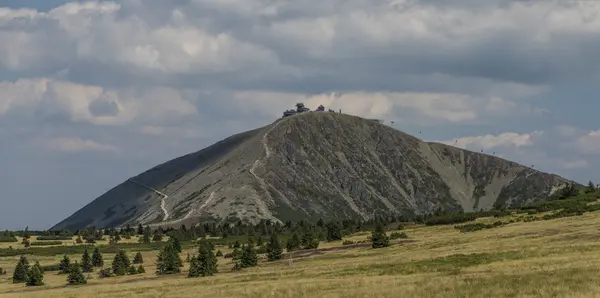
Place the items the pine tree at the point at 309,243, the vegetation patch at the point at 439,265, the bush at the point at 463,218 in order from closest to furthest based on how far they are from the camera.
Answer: the vegetation patch at the point at 439,265, the pine tree at the point at 309,243, the bush at the point at 463,218

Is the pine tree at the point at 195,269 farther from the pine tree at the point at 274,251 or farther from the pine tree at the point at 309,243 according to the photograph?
the pine tree at the point at 309,243

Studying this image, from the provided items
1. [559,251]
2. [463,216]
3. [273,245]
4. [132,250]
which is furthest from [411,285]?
[132,250]

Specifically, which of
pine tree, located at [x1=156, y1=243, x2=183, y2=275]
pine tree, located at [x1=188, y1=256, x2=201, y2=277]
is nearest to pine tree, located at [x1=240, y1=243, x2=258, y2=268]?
pine tree, located at [x1=156, y1=243, x2=183, y2=275]

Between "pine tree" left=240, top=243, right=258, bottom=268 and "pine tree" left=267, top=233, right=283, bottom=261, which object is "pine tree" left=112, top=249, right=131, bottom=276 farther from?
"pine tree" left=267, top=233, right=283, bottom=261

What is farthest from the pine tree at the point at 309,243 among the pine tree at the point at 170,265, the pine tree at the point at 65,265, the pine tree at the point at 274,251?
the pine tree at the point at 65,265

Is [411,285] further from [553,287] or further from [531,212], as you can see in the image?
[531,212]

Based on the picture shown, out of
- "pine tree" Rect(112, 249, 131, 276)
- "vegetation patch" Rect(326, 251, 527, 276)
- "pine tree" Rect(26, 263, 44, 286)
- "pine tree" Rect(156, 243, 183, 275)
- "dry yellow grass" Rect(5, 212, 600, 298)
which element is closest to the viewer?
"dry yellow grass" Rect(5, 212, 600, 298)

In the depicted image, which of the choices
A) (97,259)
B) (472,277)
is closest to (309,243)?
(97,259)

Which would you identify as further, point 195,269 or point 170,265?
point 170,265

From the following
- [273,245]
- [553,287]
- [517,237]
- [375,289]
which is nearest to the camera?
[553,287]

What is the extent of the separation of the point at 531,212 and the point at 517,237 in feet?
218

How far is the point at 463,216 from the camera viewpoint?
589 ft

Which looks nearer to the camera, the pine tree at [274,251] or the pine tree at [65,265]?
the pine tree at [274,251]

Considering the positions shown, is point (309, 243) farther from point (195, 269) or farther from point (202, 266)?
point (195, 269)
